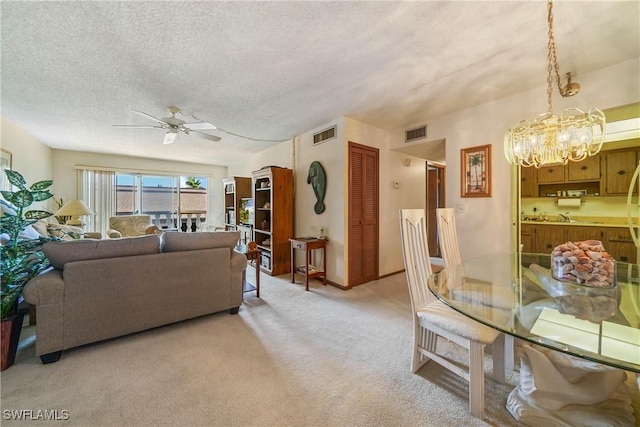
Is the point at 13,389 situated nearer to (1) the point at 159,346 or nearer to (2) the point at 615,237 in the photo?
(1) the point at 159,346

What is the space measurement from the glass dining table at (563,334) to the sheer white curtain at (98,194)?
274 inches

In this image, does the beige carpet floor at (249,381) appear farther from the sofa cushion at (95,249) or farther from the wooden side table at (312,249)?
the wooden side table at (312,249)

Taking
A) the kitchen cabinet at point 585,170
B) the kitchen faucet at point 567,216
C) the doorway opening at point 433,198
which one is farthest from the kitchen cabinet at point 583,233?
the doorway opening at point 433,198

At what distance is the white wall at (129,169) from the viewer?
5.16 meters

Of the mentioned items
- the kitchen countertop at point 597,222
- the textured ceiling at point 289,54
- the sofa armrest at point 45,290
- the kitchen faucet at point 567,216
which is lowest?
the sofa armrest at point 45,290

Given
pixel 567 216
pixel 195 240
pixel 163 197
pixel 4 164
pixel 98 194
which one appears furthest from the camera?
pixel 163 197

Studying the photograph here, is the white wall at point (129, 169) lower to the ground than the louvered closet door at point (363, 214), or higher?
higher

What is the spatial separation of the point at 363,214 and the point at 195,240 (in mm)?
2272

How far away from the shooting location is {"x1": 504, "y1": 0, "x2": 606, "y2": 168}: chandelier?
1589 mm

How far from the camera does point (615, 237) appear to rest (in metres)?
3.41

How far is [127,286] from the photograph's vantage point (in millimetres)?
2037

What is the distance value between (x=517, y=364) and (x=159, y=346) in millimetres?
2740

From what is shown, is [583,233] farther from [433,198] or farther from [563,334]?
[563,334]

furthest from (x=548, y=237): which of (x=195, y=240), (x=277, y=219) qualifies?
(x=195, y=240)
